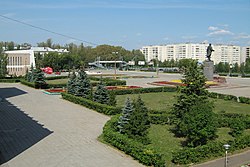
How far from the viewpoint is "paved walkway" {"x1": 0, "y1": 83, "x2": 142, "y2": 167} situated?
33.0 feet

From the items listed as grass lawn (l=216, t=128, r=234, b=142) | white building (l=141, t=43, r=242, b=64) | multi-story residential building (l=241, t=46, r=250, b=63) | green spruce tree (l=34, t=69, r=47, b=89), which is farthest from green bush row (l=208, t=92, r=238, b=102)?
multi-story residential building (l=241, t=46, r=250, b=63)

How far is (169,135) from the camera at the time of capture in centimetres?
1341

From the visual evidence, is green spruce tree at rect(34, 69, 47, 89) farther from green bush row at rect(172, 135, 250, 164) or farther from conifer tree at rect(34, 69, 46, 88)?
green bush row at rect(172, 135, 250, 164)

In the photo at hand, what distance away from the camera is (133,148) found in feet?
33.7

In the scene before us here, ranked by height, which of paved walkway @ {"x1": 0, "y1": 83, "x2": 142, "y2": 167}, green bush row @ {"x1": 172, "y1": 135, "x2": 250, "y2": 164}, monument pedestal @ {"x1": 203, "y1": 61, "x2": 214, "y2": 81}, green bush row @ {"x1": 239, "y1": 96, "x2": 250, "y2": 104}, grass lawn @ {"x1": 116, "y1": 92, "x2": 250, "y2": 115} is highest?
monument pedestal @ {"x1": 203, "y1": 61, "x2": 214, "y2": 81}

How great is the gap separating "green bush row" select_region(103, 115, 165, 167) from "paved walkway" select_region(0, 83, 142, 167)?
0.77 ft

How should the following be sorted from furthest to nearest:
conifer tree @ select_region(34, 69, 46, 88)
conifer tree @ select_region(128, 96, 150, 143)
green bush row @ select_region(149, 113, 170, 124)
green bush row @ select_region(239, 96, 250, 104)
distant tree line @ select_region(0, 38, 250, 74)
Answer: distant tree line @ select_region(0, 38, 250, 74)
conifer tree @ select_region(34, 69, 46, 88)
green bush row @ select_region(239, 96, 250, 104)
green bush row @ select_region(149, 113, 170, 124)
conifer tree @ select_region(128, 96, 150, 143)

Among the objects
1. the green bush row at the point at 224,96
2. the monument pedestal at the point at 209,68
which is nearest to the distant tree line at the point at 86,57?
the monument pedestal at the point at 209,68

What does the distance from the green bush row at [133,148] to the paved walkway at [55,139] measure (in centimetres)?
23

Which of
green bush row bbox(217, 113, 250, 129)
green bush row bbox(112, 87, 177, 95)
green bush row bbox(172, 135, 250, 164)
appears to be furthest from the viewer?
green bush row bbox(112, 87, 177, 95)

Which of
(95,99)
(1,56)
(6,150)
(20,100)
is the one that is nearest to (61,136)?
(6,150)

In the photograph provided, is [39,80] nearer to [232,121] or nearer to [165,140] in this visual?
[232,121]

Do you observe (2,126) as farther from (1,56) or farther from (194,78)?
(1,56)

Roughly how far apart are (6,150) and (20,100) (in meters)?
14.0
